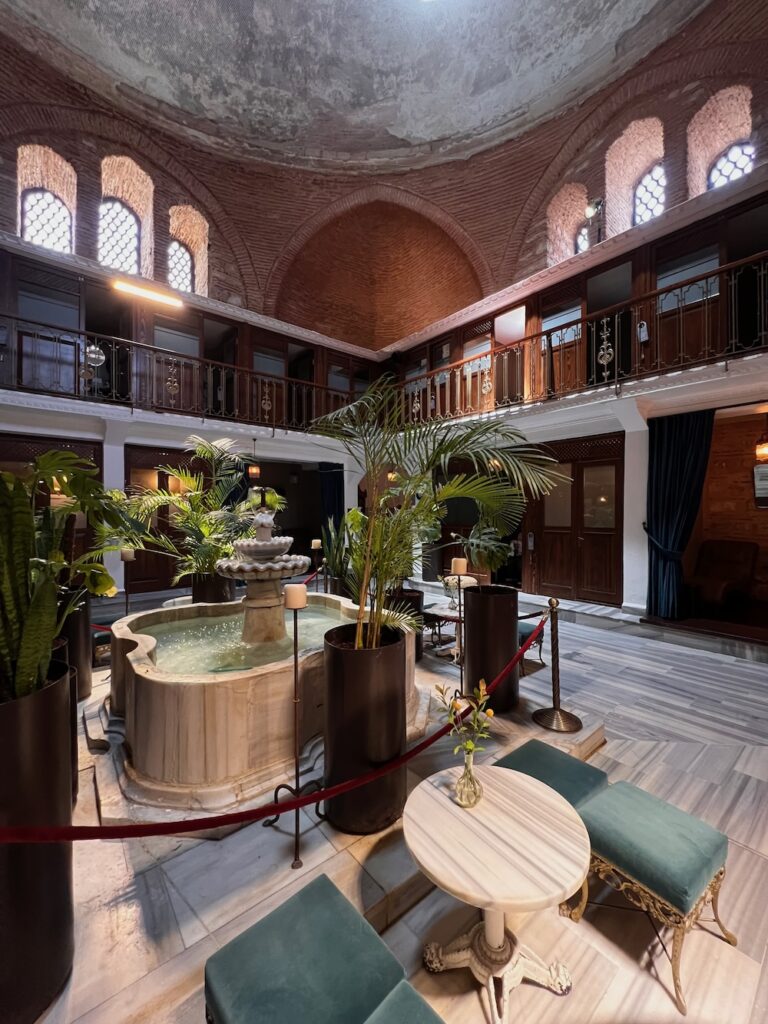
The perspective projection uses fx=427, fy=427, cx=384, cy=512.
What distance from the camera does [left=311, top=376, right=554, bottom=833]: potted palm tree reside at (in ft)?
6.43

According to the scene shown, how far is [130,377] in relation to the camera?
7453 millimetres

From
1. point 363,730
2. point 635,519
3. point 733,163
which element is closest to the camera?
point 363,730

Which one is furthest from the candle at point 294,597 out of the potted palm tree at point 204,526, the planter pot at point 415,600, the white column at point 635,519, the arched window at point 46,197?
the arched window at point 46,197

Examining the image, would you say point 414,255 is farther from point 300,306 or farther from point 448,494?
point 448,494

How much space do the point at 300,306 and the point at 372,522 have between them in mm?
10198

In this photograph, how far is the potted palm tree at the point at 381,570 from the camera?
6.43ft

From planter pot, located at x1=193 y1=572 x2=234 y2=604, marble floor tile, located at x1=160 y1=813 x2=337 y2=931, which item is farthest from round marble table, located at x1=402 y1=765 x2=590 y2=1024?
planter pot, located at x1=193 y1=572 x2=234 y2=604

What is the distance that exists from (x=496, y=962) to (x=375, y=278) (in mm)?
12935

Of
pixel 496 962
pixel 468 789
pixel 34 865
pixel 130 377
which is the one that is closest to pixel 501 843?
pixel 468 789

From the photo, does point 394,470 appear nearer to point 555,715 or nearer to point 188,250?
point 555,715

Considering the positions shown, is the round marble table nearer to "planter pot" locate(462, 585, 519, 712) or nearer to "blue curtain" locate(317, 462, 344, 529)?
"planter pot" locate(462, 585, 519, 712)

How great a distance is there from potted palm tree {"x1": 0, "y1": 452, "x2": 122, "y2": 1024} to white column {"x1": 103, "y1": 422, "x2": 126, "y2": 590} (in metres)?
6.53

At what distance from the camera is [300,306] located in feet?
35.1

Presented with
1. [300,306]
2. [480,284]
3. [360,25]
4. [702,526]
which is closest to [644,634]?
[702,526]
